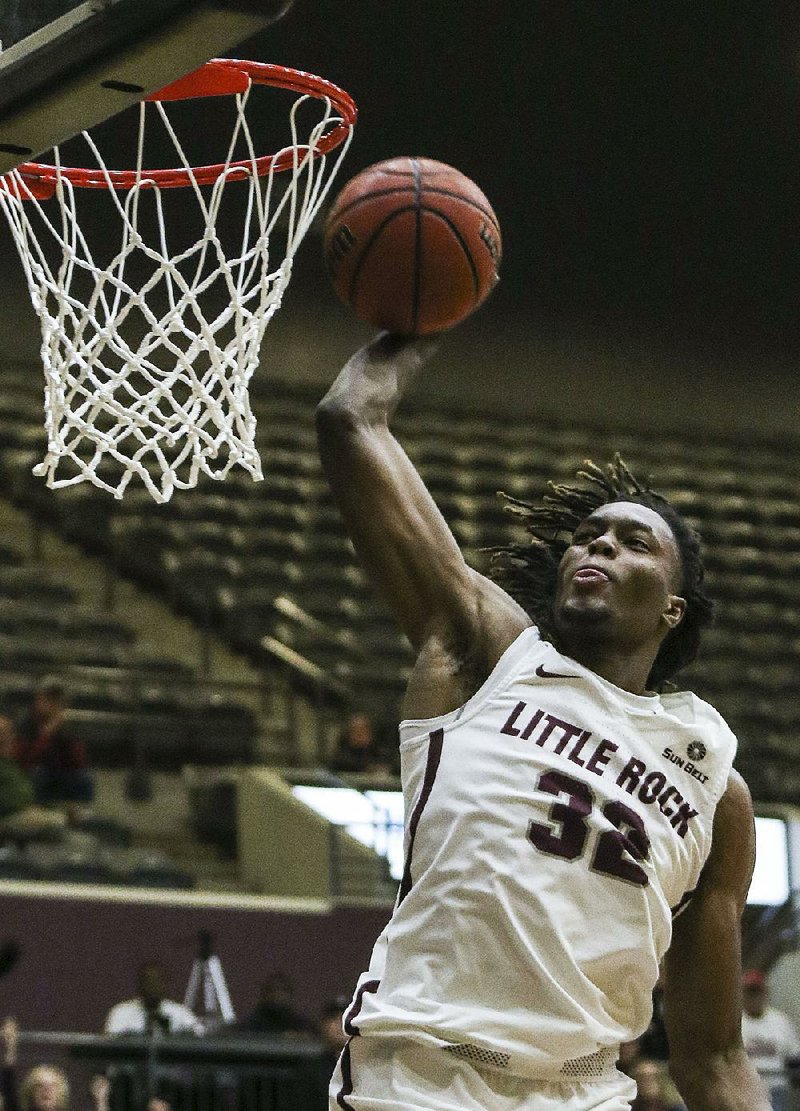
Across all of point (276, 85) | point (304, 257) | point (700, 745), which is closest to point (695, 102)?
point (304, 257)

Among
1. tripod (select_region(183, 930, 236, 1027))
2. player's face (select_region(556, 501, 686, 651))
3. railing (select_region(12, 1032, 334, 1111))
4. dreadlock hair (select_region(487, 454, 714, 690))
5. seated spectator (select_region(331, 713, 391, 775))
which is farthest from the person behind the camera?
seated spectator (select_region(331, 713, 391, 775))

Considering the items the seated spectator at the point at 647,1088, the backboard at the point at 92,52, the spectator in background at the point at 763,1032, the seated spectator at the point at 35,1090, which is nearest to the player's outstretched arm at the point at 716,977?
the backboard at the point at 92,52

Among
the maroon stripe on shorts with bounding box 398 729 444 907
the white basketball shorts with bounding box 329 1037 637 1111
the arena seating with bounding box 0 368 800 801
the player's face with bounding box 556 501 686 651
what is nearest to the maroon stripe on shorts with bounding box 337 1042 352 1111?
the white basketball shorts with bounding box 329 1037 637 1111

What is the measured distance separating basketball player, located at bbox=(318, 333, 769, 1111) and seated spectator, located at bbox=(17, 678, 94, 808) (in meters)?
7.14

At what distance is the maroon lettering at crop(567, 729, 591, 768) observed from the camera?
332cm

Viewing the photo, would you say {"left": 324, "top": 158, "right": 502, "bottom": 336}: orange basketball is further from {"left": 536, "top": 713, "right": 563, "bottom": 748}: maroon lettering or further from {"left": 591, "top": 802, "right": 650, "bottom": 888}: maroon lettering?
{"left": 591, "top": 802, "right": 650, "bottom": 888}: maroon lettering

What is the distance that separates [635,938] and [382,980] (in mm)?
399

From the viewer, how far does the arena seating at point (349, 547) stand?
13359 millimetres

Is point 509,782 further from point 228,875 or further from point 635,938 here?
point 228,875

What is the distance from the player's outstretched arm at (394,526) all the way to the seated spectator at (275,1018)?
5.79 metres

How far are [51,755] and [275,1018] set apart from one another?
216 cm

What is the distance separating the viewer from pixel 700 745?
11.4 feet

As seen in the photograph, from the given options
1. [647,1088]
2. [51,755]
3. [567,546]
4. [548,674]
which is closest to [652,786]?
[548,674]

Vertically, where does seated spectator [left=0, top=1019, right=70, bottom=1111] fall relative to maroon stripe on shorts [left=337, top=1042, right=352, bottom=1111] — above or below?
below
